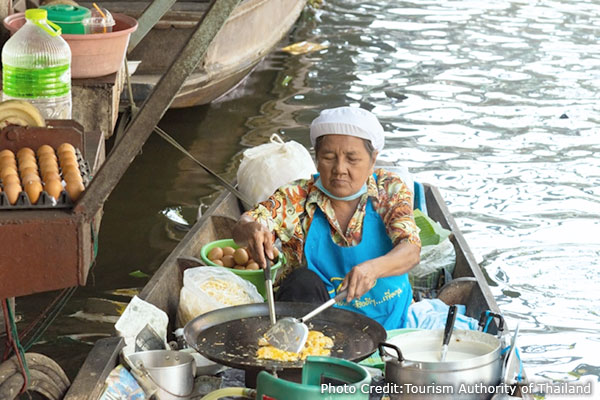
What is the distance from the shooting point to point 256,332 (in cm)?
339

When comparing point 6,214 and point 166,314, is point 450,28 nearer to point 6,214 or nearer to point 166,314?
point 166,314

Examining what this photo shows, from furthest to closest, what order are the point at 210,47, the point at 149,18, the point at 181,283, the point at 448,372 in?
the point at 210,47 < the point at 149,18 < the point at 181,283 < the point at 448,372

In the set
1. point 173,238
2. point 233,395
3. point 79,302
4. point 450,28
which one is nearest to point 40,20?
→ point 233,395

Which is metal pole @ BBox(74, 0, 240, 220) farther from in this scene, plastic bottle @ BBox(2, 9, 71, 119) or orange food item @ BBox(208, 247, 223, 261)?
orange food item @ BBox(208, 247, 223, 261)

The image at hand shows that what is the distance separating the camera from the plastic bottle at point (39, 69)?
10.5 ft

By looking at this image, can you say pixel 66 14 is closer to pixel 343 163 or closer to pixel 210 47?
pixel 343 163

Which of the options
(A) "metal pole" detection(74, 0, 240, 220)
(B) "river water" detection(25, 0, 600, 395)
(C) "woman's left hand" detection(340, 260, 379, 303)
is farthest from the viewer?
(B) "river water" detection(25, 0, 600, 395)

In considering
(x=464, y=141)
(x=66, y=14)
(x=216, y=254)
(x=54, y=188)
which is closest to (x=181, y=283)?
(x=216, y=254)

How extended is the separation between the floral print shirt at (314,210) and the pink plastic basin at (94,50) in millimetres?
891

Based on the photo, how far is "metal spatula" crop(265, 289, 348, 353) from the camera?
3.18 meters

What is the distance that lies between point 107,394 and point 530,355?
8.51 ft

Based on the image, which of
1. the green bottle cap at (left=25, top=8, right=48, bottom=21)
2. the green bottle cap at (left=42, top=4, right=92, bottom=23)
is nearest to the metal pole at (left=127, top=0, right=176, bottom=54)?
the green bottle cap at (left=42, top=4, right=92, bottom=23)

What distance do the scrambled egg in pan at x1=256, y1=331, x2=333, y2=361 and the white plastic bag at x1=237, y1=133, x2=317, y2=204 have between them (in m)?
1.99

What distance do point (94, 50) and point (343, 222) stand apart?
4.14ft
